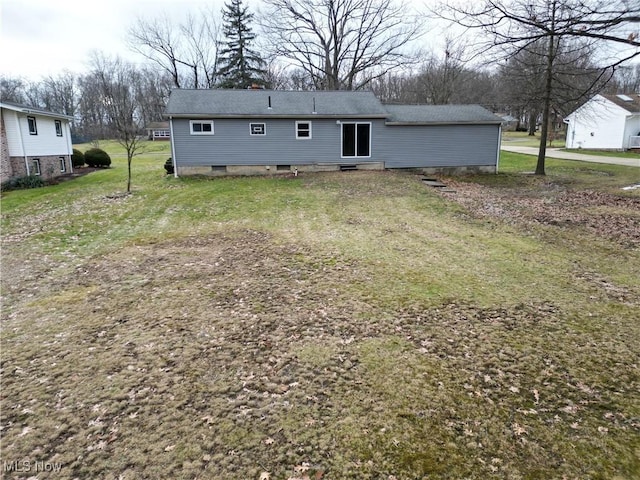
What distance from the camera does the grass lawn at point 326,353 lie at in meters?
2.83

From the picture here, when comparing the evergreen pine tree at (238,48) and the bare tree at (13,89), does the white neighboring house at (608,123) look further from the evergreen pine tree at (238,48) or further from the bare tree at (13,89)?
the bare tree at (13,89)

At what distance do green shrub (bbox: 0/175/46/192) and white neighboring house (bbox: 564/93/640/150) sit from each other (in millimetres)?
33403

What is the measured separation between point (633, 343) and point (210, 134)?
1674 cm

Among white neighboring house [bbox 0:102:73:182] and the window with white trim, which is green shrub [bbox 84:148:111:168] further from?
the window with white trim

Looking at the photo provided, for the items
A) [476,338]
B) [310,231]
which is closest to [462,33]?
[310,231]

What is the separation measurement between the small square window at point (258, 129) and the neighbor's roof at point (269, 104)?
472mm

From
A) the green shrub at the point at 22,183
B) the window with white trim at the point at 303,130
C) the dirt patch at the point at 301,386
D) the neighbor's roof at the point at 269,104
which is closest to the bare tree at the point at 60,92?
the green shrub at the point at 22,183

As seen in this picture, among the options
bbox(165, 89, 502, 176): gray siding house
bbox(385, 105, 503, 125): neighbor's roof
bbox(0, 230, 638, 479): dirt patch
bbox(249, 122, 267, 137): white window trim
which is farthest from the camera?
bbox(385, 105, 503, 125): neighbor's roof

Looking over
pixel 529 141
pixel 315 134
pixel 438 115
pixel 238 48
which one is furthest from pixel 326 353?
pixel 529 141

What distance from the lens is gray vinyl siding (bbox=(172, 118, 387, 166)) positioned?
57.5 feet

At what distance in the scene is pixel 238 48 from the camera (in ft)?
125

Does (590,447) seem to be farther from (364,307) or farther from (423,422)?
(364,307)

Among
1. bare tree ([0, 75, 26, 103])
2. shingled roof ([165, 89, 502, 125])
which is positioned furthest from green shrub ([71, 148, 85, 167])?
bare tree ([0, 75, 26, 103])

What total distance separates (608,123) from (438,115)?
759 inches
